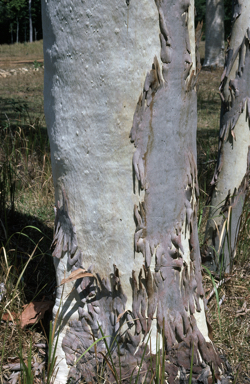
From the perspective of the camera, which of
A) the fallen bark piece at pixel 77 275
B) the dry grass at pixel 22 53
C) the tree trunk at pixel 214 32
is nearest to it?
the fallen bark piece at pixel 77 275

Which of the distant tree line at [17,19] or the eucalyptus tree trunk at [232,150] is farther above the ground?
the distant tree line at [17,19]

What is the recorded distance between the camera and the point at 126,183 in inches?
50.0

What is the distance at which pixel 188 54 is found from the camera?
1.23 m

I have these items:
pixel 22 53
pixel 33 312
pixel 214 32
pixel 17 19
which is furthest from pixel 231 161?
pixel 17 19

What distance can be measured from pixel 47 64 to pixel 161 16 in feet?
1.51

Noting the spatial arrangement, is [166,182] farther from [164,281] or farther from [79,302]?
[79,302]

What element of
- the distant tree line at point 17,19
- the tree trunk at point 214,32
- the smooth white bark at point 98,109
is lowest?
the smooth white bark at point 98,109

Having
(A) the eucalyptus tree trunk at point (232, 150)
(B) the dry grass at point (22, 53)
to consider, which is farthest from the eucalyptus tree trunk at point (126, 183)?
(B) the dry grass at point (22, 53)

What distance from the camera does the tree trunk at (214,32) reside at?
1053 centimetres

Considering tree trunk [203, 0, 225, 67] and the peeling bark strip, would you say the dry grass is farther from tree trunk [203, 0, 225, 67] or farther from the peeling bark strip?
the peeling bark strip

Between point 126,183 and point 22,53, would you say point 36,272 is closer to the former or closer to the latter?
point 126,183

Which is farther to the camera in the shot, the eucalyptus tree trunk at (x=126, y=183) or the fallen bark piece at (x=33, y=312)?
the fallen bark piece at (x=33, y=312)

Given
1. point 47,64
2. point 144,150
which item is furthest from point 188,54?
point 47,64

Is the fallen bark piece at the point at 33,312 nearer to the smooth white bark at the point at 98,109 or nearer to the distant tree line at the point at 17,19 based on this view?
the smooth white bark at the point at 98,109
